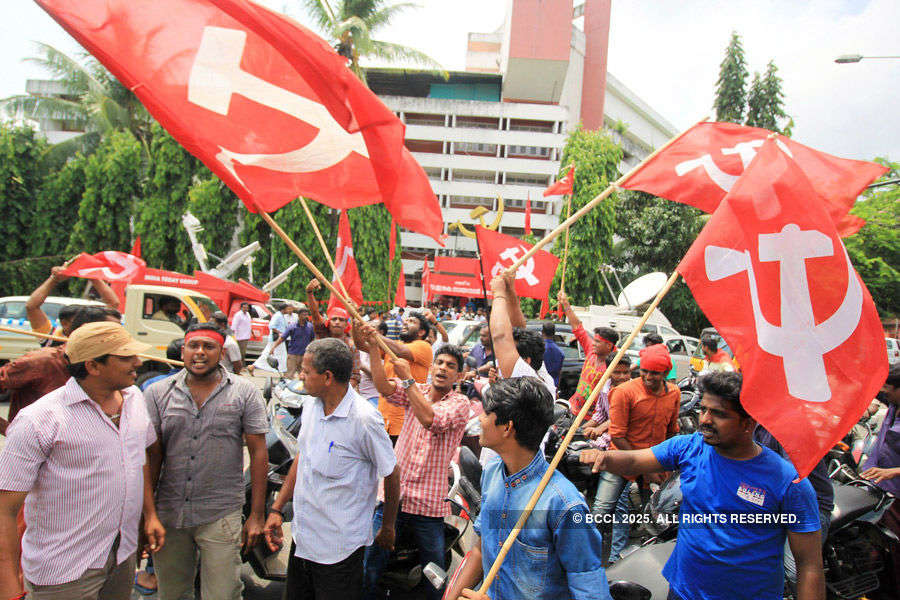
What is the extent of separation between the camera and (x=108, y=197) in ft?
76.0

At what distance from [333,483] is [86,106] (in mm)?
30601

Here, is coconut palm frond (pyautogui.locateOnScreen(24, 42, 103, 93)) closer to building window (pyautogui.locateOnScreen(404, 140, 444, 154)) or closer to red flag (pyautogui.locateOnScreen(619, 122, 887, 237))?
building window (pyautogui.locateOnScreen(404, 140, 444, 154))

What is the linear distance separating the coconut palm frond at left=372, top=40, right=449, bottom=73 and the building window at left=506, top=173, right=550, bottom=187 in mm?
18937

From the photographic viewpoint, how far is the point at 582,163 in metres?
27.0

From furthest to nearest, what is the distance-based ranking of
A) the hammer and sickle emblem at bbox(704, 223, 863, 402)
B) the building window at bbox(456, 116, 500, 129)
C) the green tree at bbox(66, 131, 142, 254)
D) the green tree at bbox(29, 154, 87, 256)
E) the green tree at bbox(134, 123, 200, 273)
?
1. the building window at bbox(456, 116, 500, 129)
2. the green tree at bbox(29, 154, 87, 256)
3. the green tree at bbox(66, 131, 142, 254)
4. the green tree at bbox(134, 123, 200, 273)
5. the hammer and sickle emblem at bbox(704, 223, 863, 402)

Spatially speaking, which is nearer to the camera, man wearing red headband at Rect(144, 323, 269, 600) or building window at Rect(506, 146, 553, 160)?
man wearing red headband at Rect(144, 323, 269, 600)

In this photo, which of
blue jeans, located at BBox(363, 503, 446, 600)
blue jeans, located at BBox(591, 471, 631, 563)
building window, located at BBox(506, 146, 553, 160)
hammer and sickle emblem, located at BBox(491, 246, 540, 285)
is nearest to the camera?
blue jeans, located at BBox(363, 503, 446, 600)

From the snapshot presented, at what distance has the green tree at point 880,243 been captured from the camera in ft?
68.7

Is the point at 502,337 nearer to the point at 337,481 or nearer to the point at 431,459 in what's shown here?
the point at 431,459

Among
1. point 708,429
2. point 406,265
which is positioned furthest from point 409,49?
point 708,429

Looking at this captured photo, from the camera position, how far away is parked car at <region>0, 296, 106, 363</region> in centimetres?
957

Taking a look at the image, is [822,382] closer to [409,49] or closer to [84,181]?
[409,49]

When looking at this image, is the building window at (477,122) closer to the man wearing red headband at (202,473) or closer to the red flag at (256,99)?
the red flag at (256,99)

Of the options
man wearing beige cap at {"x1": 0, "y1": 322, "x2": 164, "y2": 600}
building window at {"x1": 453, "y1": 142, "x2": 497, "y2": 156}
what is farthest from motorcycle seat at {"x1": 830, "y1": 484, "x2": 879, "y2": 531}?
building window at {"x1": 453, "y1": 142, "x2": 497, "y2": 156}
